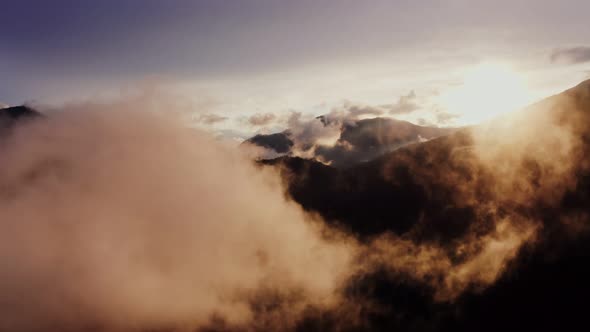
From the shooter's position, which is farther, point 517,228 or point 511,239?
point 517,228

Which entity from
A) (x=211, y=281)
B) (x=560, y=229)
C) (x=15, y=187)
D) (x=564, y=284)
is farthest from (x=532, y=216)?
(x=15, y=187)

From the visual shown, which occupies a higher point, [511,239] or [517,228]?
[517,228]

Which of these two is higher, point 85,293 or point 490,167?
point 490,167

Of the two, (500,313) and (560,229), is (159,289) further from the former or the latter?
(560,229)

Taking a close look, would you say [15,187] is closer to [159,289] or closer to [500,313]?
[159,289]

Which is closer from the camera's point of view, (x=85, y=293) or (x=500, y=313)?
(x=500, y=313)

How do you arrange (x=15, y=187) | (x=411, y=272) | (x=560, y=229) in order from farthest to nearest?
1. (x=411, y=272)
2. (x=560, y=229)
3. (x=15, y=187)

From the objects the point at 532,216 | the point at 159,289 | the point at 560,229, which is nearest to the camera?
the point at 560,229

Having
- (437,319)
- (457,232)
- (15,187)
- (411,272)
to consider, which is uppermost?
(15,187)
